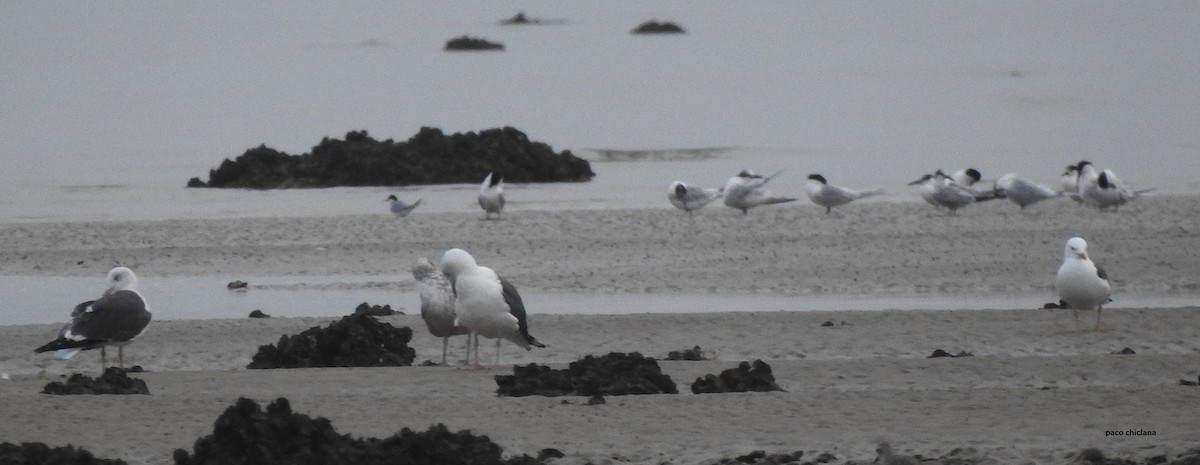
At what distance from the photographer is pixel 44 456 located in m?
7.89

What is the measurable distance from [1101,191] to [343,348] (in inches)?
440

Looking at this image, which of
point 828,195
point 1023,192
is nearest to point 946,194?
point 1023,192

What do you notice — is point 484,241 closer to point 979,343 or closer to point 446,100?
point 979,343

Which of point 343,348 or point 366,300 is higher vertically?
point 366,300

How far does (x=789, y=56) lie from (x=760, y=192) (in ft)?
126

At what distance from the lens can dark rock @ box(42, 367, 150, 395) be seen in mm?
9898

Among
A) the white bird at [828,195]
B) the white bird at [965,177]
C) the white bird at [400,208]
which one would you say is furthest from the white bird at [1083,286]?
the white bird at [965,177]

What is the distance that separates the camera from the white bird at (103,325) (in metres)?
11.1

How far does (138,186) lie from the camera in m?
25.4

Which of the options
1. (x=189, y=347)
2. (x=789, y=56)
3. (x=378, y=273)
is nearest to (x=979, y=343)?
(x=189, y=347)

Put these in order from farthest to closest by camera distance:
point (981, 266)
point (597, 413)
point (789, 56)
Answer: point (789, 56) < point (981, 266) < point (597, 413)

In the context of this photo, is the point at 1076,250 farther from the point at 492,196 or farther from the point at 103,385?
the point at 492,196

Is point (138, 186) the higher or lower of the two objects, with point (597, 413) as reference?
higher

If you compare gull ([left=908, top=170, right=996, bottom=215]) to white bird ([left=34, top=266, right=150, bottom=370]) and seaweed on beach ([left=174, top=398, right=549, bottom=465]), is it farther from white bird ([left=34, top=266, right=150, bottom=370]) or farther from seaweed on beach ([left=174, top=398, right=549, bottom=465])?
seaweed on beach ([left=174, top=398, right=549, bottom=465])
